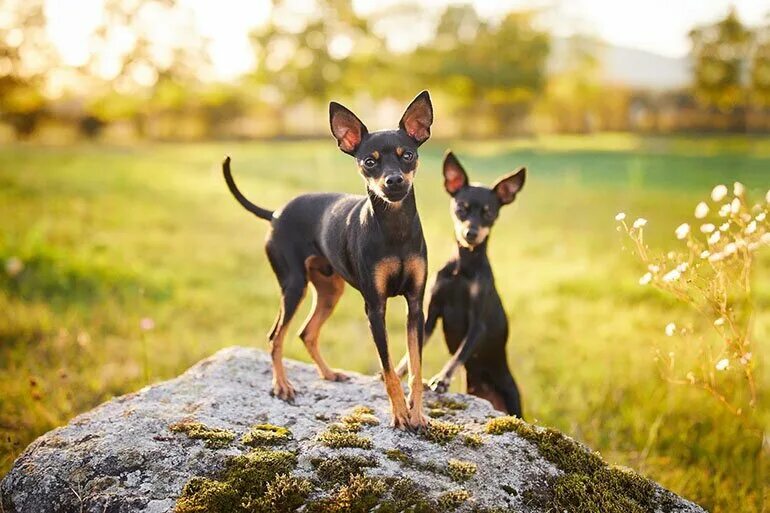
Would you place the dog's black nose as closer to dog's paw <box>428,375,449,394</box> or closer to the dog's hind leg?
the dog's hind leg

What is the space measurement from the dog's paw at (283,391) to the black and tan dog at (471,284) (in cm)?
77

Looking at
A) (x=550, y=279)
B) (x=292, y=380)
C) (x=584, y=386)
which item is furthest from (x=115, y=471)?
(x=550, y=279)

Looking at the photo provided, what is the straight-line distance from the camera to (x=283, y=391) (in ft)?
15.1

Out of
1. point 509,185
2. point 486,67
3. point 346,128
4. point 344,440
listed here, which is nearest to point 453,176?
point 509,185

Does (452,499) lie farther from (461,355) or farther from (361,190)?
(361,190)

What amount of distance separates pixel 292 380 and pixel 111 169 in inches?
826

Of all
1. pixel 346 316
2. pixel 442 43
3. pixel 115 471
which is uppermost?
pixel 442 43

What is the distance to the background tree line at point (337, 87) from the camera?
106 feet

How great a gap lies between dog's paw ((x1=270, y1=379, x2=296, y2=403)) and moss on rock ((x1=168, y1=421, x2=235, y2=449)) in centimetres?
61

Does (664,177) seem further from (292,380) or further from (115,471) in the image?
(115,471)

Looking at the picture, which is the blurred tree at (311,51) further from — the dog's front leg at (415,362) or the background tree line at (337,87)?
the dog's front leg at (415,362)

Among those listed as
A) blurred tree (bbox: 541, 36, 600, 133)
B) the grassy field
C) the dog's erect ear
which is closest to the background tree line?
blurred tree (bbox: 541, 36, 600, 133)

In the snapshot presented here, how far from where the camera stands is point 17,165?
76.4ft

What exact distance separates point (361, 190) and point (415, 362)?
47.9 feet
